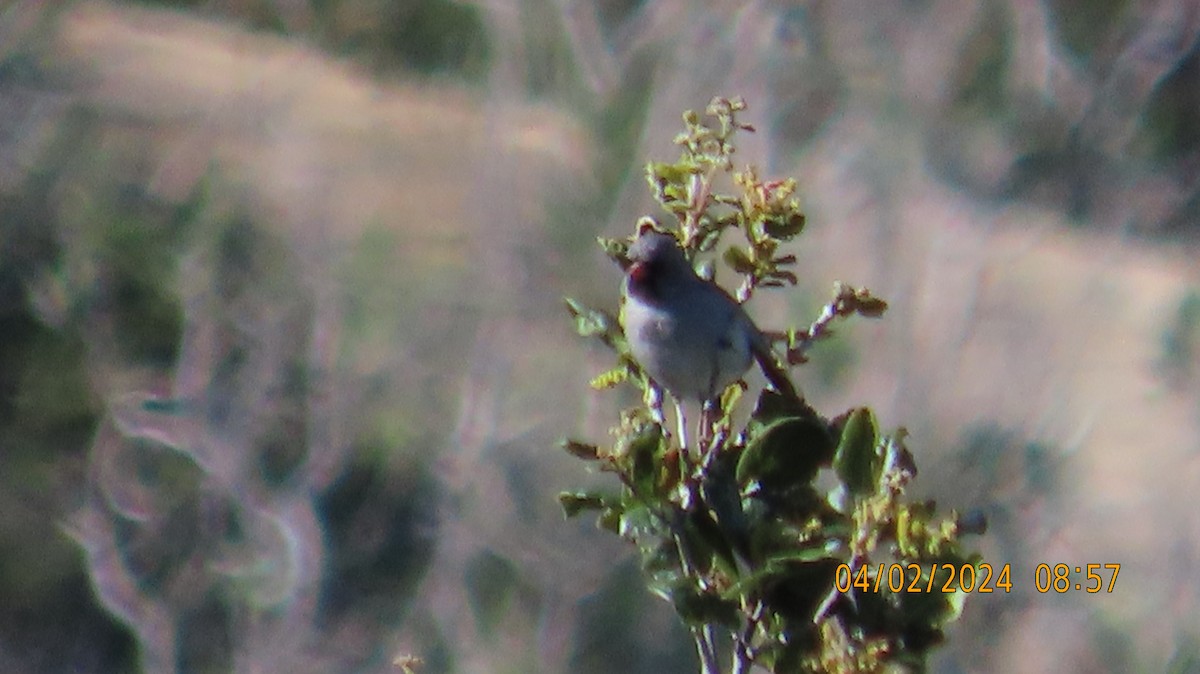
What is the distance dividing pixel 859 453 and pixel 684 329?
28cm

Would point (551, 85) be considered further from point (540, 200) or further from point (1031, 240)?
point (1031, 240)

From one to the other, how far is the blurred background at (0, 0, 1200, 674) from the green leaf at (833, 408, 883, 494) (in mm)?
4019

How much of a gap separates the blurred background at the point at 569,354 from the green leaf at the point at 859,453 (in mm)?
4019

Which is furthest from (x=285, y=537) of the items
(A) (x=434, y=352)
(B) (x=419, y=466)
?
(A) (x=434, y=352)

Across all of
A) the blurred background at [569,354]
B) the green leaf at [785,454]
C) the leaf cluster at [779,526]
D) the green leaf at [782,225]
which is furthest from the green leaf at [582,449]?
the blurred background at [569,354]

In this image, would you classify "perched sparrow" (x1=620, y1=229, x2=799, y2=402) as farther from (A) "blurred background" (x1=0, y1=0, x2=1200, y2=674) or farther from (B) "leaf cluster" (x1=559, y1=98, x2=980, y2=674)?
(A) "blurred background" (x1=0, y1=0, x2=1200, y2=674)

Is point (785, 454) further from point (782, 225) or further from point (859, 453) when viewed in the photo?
point (782, 225)

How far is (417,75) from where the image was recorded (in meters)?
7.33

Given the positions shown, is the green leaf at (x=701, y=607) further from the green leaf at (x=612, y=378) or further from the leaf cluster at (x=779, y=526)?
the green leaf at (x=612, y=378)

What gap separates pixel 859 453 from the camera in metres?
0.97

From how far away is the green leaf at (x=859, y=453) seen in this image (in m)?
0.97

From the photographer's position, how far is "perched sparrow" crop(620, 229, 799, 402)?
1.17 meters

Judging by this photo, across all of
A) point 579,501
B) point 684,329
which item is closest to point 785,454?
point 579,501

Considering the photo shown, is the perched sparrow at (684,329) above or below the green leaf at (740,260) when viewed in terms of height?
above
